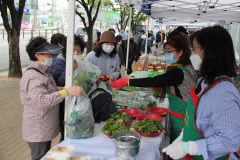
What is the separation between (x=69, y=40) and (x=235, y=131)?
1.55 metres

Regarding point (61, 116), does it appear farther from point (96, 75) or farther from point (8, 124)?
point (8, 124)

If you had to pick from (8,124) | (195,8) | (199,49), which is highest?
(195,8)

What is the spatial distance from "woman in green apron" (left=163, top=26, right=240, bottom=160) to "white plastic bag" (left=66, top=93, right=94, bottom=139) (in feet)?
2.95

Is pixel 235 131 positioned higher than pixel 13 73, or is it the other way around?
pixel 235 131

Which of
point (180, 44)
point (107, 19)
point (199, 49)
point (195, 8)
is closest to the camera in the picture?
point (199, 49)

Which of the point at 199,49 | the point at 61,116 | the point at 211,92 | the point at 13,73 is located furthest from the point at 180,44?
the point at 13,73

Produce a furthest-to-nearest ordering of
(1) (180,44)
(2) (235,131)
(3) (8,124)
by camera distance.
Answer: (3) (8,124) → (1) (180,44) → (2) (235,131)

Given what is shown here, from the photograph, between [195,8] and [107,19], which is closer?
[195,8]

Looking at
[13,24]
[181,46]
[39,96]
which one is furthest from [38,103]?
[13,24]

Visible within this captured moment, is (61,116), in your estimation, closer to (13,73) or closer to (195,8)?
(13,73)

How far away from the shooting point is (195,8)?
289 inches

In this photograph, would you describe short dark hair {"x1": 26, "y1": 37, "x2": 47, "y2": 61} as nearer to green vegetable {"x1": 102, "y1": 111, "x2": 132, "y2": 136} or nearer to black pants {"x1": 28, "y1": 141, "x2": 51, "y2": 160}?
black pants {"x1": 28, "y1": 141, "x2": 51, "y2": 160}

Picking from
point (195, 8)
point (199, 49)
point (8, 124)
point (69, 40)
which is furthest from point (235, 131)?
point (195, 8)

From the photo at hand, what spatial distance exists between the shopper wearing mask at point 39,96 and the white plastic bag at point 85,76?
0.25 meters
